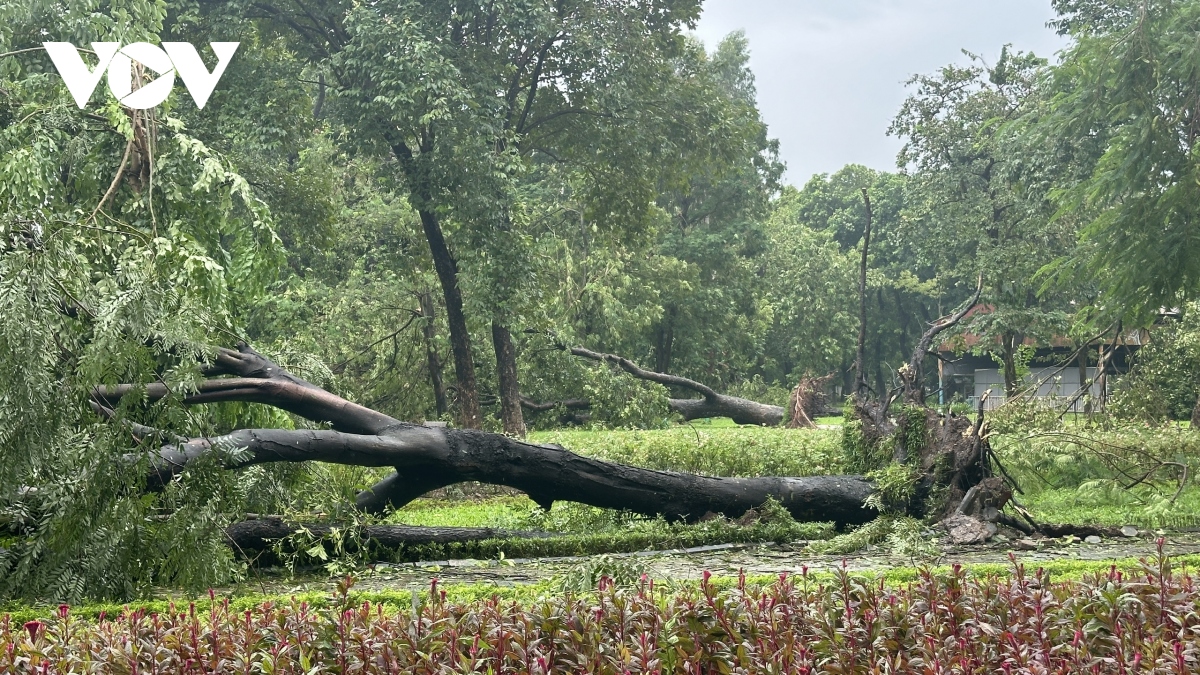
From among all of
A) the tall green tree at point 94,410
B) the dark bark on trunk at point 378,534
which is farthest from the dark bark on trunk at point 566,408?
the tall green tree at point 94,410

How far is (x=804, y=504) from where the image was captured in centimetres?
995

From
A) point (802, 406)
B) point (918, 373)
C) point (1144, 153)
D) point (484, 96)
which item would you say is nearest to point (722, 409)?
point (802, 406)

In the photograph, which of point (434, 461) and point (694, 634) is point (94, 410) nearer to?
point (434, 461)

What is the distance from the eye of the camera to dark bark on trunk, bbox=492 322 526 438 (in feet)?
58.4

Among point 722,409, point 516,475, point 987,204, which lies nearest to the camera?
point 516,475

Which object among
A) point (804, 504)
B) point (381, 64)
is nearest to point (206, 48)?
point (381, 64)

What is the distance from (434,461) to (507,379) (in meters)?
9.72

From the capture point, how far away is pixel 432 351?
57.3 ft

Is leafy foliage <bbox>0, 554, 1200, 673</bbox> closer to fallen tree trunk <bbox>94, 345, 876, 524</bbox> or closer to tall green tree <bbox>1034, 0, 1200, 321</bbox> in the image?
fallen tree trunk <bbox>94, 345, 876, 524</bbox>

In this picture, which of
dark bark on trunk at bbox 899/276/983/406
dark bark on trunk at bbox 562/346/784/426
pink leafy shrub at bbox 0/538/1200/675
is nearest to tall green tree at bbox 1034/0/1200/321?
dark bark on trunk at bbox 899/276/983/406

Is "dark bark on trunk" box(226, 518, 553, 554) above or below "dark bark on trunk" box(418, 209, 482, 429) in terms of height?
below

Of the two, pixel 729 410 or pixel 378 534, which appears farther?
pixel 729 410

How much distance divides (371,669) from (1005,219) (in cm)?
2658

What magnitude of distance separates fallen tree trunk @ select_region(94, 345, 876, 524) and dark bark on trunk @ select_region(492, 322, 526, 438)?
8285 millimetres
